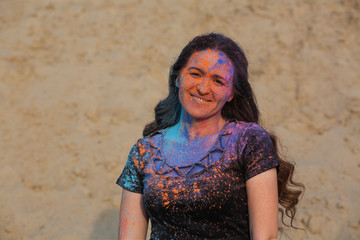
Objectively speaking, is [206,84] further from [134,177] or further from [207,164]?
[134,177]

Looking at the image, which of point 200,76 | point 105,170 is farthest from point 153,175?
point 105,170

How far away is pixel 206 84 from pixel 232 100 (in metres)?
0.26

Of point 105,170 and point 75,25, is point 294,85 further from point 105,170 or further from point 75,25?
point 75,25

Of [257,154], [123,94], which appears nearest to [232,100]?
[257,154]

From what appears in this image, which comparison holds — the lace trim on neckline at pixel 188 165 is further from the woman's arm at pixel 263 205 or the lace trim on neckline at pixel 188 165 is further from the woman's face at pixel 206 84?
the woman's arm at pixel 263 205

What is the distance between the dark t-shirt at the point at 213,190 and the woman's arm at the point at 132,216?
134 mm

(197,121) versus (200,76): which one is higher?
(200,76)

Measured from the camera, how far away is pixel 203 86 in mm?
2762

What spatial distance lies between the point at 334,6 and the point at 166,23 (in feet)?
6.41

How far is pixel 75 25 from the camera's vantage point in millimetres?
6691

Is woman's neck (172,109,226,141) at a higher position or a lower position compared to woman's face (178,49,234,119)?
lower

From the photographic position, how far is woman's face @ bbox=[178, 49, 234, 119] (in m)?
2.77

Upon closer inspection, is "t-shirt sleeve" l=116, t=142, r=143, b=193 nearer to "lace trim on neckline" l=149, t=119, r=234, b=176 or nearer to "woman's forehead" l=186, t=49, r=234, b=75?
"lace trim on neckline" l=149, t=119, r=234, b=176

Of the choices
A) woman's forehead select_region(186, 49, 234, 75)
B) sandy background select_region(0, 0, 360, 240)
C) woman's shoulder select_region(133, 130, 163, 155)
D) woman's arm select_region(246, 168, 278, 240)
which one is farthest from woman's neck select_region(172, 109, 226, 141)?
sandy background select_region(0, 0, 360, 240)
